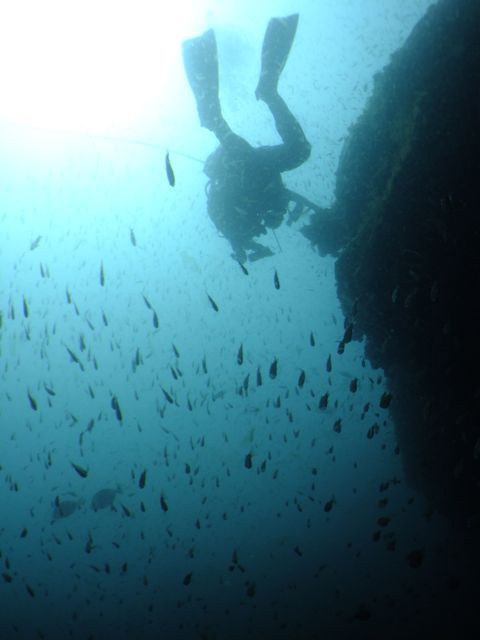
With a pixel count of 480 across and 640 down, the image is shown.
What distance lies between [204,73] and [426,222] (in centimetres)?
437

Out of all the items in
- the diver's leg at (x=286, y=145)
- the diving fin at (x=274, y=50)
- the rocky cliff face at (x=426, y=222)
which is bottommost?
the rocky cliff face at (x=426, y=222)

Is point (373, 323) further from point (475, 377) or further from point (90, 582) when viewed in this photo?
point (90, 582)

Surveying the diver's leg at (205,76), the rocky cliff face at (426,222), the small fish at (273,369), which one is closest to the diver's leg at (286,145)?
the diver's leg at (205,76)

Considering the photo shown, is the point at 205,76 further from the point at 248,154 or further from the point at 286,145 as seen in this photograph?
the point at 286,145

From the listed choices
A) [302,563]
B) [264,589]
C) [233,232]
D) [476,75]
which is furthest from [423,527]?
[476,75]

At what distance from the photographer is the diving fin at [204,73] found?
7.70m

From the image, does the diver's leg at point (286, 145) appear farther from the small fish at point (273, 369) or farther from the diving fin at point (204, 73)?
the small fish at point (273, 369)

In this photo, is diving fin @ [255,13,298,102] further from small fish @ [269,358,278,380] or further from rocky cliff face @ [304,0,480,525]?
small fish @ [269,358,278,380]

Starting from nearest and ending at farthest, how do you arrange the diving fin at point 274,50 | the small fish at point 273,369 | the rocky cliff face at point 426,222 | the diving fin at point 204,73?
the small fish at point 273,369, the rocky cliff face at point 426,222, the diving fin at point 204,73, the diving fin at point 274,50

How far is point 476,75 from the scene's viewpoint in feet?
22.2

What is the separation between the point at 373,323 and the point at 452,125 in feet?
12.4

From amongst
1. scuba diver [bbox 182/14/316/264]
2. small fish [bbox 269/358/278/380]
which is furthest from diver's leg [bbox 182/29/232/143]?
small fish [bbox 269/358/278/380]

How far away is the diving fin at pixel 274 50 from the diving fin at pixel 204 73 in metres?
0.91

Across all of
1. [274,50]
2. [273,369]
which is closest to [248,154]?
[274,50]
